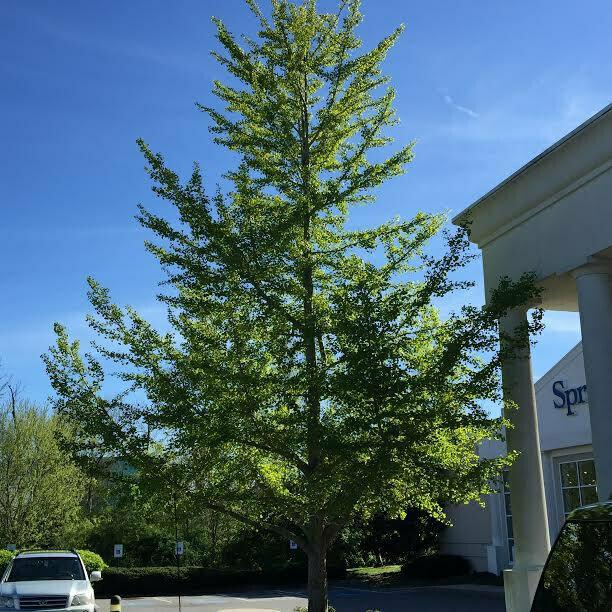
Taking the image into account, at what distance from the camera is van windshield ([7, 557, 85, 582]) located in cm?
1338

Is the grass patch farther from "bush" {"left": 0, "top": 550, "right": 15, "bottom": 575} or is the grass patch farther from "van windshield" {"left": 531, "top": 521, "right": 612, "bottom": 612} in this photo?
"van windshield" {"left": 531, "top": 521, "right": 612, "bottom": 612}

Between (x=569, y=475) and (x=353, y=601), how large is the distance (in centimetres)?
708

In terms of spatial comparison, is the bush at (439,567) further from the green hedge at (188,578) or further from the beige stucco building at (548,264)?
the beige stucco building at (548,264)

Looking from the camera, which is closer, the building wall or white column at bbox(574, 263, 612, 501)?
white column at bbox(574, 263, 612, 501)

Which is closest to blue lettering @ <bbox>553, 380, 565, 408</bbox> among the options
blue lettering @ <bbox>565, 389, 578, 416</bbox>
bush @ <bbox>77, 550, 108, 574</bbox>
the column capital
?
blue lettering @ <bbox>565, 389, 578, 416</bbox>

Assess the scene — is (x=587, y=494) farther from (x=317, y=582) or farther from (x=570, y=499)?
(x=317, y=582)

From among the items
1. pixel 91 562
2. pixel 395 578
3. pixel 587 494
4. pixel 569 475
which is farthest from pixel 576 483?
pixel 91 562

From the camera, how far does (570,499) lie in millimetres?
20062

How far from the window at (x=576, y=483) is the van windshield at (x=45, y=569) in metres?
12.5

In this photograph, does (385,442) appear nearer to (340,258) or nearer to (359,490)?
(359,490)

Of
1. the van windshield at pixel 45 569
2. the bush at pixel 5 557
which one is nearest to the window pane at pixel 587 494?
the van windshield at pixel 45 569

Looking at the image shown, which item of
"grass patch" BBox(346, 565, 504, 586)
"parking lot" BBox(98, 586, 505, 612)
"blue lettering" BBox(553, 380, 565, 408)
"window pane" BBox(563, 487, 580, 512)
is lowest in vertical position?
"parking lot" BBox(98, 586, 505, 612)

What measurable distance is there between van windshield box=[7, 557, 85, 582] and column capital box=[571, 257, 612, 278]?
10171mm

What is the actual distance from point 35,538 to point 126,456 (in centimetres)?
2193
